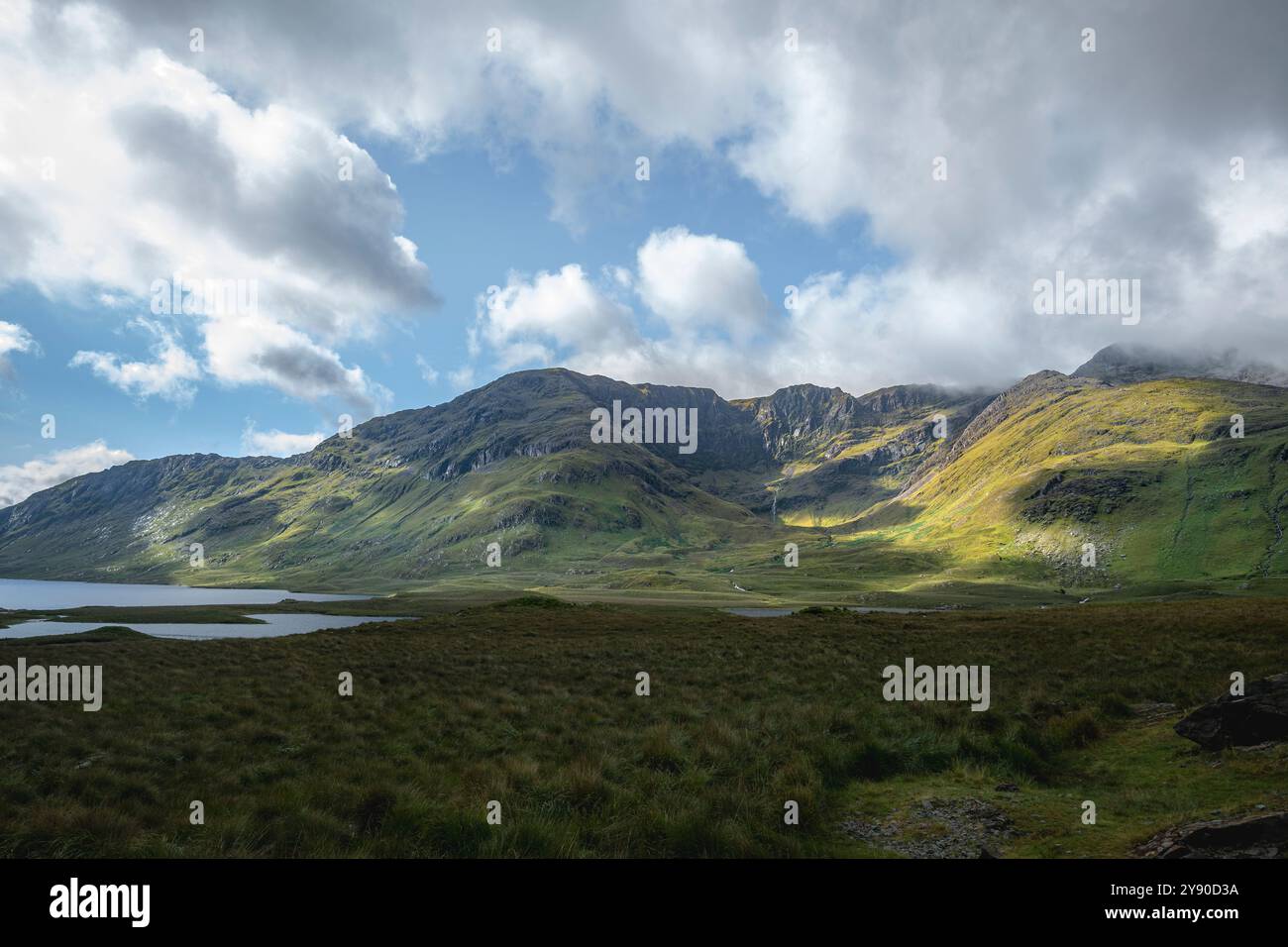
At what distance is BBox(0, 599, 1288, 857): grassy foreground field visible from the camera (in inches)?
323

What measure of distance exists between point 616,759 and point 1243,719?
1215 cm

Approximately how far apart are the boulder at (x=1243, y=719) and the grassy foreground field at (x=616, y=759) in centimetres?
59

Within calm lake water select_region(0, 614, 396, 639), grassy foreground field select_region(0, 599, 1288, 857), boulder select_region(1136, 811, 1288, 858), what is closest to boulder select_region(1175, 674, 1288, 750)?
grassy foreground field select_region(0, 599, 1288, 857)

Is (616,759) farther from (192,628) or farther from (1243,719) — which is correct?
(192,628)

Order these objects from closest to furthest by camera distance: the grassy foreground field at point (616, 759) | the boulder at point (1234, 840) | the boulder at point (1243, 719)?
the boulder at point (1234, 840) < the grassy foreground field at point (616, 759) < the boulder at point (1243, 719)

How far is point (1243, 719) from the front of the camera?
435 inches

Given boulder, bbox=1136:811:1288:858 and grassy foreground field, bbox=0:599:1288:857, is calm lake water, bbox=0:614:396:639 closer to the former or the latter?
grassy foreground field, bbox=0:599:1288:857

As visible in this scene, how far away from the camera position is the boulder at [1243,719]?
1067 centimetres

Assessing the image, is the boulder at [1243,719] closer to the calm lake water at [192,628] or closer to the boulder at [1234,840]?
the boulder at [1234,840]

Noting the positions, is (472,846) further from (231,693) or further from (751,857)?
(231,693)

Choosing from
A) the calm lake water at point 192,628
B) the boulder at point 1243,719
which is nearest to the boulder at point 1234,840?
the boulder at point 1243,719

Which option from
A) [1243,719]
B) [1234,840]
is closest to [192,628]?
[1234,840]

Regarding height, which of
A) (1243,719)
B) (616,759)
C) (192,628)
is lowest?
(192,628)

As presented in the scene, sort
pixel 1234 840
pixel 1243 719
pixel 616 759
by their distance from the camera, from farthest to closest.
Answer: pixel 616 759 < pixel 1243 719 < pixel 1234 840
